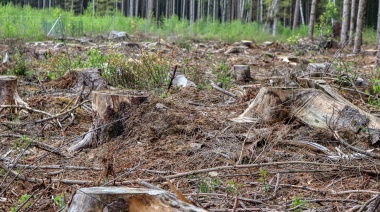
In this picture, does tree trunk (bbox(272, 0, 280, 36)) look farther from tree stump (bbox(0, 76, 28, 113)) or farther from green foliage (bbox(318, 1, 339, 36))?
tree stump (bbox(0, 76, 28, 113))

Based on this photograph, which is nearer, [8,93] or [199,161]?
[199,161]

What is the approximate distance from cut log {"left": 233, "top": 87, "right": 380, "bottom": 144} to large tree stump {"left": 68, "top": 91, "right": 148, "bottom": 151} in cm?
127

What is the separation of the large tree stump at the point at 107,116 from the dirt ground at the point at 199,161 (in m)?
0.08

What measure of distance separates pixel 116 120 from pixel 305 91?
212 centimetres

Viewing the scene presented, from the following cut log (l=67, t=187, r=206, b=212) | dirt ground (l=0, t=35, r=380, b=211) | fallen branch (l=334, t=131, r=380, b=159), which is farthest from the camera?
fallen branch (l=334, t=131, r=380, b=159)

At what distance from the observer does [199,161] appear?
4.70m

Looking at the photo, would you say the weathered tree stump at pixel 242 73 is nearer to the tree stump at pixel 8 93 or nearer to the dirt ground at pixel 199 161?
the dirt ground at pixel 199 161

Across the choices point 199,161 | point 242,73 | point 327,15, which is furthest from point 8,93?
point 327,15

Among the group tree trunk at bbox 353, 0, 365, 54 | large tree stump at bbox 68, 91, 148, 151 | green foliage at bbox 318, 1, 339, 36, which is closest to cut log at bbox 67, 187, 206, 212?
large tree stump at bbox 68, 91, 148, 151

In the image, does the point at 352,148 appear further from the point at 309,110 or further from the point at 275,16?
the point at 275,16

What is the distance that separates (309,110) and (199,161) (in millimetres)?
1595

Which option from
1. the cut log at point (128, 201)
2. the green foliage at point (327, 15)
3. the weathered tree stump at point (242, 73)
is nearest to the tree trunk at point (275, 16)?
the green foliage at point (327, 15)

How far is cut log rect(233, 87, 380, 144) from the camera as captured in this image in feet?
17.4

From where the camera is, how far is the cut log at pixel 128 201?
2527 mm
